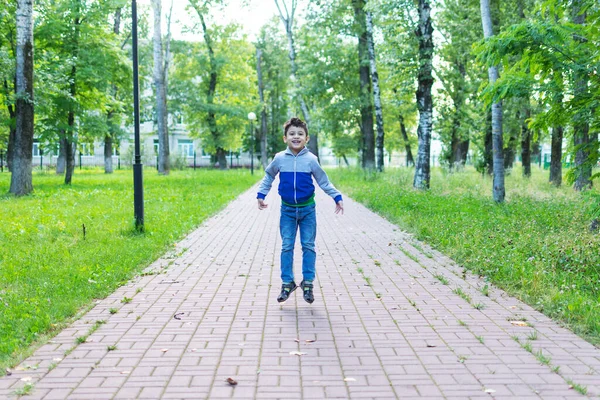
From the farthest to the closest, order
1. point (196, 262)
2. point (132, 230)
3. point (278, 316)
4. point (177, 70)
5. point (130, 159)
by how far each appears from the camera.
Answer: point (130, 159), point (177, 70), point (132, 230), point (196, 262), point (278, 316)

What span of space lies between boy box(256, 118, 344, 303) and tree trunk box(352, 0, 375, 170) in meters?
23.6

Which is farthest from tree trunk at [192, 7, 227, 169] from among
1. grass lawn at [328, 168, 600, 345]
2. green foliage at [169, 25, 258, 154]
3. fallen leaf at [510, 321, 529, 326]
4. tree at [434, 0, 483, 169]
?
fallen leaf at [510, 321, 529, 326]

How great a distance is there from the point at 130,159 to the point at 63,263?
46.9 meters

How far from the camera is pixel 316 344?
465 centimetres

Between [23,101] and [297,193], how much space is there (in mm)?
14443

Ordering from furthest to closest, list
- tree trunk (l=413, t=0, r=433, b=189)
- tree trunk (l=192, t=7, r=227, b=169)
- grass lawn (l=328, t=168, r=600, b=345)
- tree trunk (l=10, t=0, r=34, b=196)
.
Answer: tree trunk (l=192, t=7, r=227, b=169) < tree trunk (l=413, t=0, r=433, b=189) < tree trunk (l=10, t=0, r=34, b=196) < grass lawn (l=328, t=168, r=600, b=345)

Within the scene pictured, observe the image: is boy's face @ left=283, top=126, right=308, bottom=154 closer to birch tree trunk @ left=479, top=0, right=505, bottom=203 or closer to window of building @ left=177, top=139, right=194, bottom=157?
birch tree trunk @ left=479, top=0, right=505, bottom=203

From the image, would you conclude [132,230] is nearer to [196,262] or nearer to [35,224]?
[35,224]

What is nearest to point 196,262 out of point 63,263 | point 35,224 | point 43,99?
point 63,263

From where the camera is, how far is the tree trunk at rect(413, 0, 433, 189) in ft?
60.7

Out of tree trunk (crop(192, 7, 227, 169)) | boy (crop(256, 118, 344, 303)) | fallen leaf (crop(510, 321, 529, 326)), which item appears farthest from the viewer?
tree trunk (crop(192, 7, 227, 169))

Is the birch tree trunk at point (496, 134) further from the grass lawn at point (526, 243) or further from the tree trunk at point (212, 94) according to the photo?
the tree trunk at point (212, 94)

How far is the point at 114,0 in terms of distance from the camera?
23.5m

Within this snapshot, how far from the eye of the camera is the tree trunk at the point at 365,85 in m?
28.8
